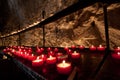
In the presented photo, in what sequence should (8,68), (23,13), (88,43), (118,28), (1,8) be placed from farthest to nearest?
(1,8), (23,13), (88,43), (118,28), (8,68)

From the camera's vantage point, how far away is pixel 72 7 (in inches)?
52.5

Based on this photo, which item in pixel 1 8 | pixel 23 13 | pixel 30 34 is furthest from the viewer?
pixel 1 8

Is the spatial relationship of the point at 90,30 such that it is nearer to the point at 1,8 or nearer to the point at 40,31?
the point at 40,31

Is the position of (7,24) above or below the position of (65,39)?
above

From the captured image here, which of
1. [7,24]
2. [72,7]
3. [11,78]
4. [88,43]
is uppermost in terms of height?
[7,24]

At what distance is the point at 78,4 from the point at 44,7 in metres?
6.93

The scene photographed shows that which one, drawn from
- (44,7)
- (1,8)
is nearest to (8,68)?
(44,7)

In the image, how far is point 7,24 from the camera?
1210 cm

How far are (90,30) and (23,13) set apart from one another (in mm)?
6301

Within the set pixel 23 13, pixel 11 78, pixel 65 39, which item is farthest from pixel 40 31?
pixel 11 78

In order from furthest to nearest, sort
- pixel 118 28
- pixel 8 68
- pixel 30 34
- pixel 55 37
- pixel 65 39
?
pixel 30 34 < pixel 55 37 < pixel 65 39 < pixel 118 28 < pixel 8 68

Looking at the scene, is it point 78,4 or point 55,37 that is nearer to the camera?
point 78,4

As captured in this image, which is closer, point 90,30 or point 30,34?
point 90,30

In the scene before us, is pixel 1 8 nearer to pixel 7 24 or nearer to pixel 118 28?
pixel 7 24
